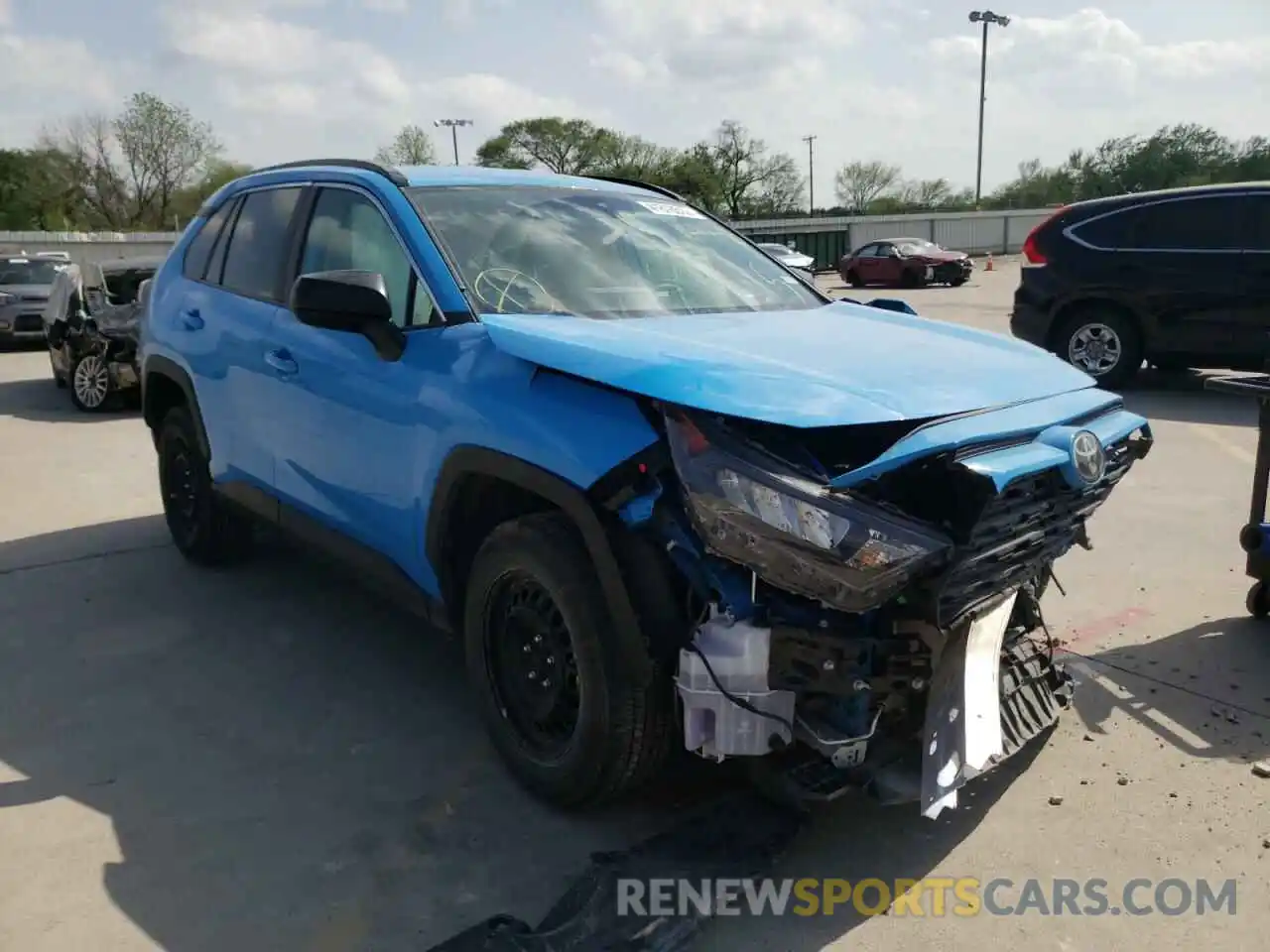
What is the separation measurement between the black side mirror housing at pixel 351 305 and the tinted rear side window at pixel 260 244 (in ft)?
3.64

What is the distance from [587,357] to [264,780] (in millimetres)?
1748

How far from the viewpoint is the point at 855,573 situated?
240cm

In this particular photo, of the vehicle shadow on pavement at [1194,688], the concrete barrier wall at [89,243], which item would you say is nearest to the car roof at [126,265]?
the vehicle shadow on pavement at [1194,688]

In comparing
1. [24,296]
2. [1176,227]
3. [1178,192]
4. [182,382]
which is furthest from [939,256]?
[182,382]

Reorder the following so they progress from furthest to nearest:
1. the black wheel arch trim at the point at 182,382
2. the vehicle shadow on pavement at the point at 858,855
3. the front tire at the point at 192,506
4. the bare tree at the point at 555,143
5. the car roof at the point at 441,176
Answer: the bare tree at the point at 555,143 → the front tire at the point at 192,506 → the black wheel arch trim at the point at 182,382 → the car roof at the point at 441,176 → the vehicle shadow on pavement at the point at 858,855

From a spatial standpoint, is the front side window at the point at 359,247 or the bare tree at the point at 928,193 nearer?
the front side window at the point at 359,247

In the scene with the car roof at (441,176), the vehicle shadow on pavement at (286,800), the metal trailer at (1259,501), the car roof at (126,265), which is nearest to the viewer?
the vehicle shadow on pavement at (286,800)

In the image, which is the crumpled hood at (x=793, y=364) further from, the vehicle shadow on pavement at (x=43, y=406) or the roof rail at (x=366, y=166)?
the vehicle shadow on pavement at (x=43, y=406)

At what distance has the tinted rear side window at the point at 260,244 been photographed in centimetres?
447

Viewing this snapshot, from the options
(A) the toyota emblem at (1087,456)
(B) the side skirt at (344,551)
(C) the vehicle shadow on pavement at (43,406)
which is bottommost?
(C) the vehicle shadow on pavement at (43,406)

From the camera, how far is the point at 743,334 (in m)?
3.24

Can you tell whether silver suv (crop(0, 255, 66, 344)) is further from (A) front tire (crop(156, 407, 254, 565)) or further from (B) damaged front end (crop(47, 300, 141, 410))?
(A) front tire (crop(156, 407, 254, 565))

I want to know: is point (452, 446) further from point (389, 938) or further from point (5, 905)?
point (5, 905)

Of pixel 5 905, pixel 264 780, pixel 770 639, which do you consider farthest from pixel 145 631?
pixel 770 639
